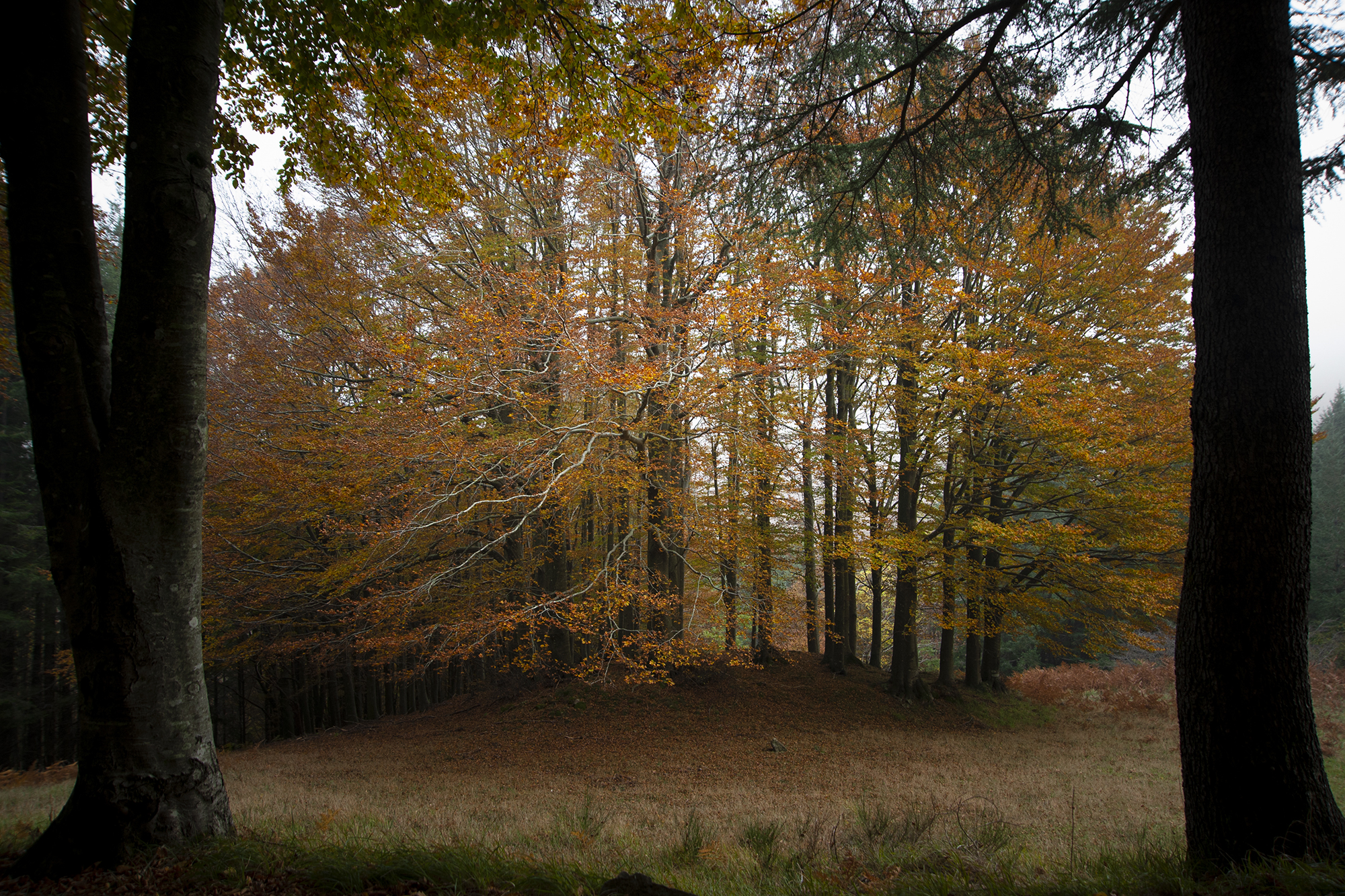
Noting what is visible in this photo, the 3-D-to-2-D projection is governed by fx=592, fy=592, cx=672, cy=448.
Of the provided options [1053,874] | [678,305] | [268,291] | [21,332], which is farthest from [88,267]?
[268,291]

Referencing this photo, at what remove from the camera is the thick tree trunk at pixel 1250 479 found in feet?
10.2

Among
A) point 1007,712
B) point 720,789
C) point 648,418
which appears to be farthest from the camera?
point 1007,712

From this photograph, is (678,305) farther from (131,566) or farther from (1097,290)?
(131,566)

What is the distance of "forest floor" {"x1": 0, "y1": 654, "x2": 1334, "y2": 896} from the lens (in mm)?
3688

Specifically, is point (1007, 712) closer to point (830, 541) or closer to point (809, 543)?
point (809, 543)

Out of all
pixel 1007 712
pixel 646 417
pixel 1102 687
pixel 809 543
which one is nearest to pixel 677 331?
pixel 646 417

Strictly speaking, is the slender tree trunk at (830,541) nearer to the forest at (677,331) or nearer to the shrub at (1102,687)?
the forest at (677,331)

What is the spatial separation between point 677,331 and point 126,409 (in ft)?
27.1

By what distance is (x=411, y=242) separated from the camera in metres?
12.5

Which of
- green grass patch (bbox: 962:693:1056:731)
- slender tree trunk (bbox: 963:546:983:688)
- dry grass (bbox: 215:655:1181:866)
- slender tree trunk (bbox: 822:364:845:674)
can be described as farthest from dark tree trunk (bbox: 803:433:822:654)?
green grass patch (bbox: 962:693:1056:731)

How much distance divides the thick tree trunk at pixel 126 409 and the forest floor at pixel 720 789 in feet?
1.64

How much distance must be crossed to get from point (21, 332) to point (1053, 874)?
634cm

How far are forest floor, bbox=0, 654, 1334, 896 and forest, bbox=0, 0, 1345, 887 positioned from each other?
1.36 m

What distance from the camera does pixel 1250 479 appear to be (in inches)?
125
